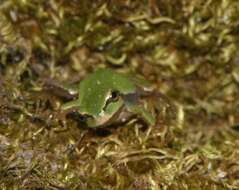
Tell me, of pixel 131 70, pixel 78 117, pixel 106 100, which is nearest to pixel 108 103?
pixel 106 100

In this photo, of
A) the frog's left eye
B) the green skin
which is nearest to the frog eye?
the green skin

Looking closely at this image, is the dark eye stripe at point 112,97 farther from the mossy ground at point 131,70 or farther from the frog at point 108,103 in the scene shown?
the mossy ground at point 131,70

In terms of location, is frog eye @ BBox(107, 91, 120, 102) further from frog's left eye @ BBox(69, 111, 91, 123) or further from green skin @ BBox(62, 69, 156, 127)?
frog's left eye @ BBox(69, 111, 91, 123)

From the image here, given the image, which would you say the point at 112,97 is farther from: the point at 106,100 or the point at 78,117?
the point at 78,117

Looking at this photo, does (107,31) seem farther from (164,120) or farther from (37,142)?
(37,142)

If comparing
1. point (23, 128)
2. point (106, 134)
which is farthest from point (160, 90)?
point (23, 128)

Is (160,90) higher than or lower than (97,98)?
lower
